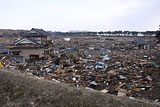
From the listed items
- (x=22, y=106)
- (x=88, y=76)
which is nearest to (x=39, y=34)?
(x=88, y=76)

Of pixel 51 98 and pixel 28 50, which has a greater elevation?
pixel 28 50

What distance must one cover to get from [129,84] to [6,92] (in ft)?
26.7

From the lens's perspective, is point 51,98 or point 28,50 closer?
point 51,98

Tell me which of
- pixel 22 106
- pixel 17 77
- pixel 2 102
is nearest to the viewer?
pixel 22 106

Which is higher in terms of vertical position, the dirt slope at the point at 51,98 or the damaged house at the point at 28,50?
the damaged house at the point at 28,50

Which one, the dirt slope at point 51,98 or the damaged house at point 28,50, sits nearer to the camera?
the dirt slope at point 51,98

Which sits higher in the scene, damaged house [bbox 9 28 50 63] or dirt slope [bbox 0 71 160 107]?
damaged house [bbox 9 28 50 63]

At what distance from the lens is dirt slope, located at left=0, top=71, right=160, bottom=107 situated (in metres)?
4.34

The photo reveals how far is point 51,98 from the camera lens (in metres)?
4.66

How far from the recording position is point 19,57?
52.5 ft

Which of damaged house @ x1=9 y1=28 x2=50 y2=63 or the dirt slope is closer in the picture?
the dirt slope

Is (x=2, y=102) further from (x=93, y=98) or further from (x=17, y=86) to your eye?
(x=93, y=98)

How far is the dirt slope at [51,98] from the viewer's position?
434 centimetres

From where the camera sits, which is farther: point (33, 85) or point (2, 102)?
point (33, 85)
